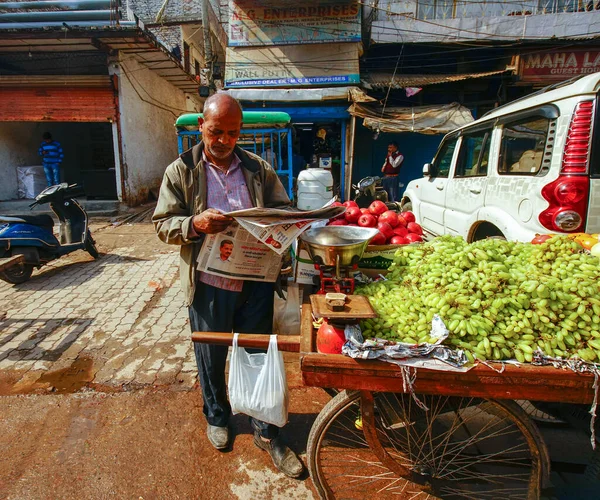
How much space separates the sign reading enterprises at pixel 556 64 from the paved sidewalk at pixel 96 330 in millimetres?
11144

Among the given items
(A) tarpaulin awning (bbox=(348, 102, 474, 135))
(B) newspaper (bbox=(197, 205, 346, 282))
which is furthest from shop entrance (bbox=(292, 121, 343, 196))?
(B) newspaper (bbox=(197, 205, 346, 282))

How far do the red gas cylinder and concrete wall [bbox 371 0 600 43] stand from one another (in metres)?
11.6

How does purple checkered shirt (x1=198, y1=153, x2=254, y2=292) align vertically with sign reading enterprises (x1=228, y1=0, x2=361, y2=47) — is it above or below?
below

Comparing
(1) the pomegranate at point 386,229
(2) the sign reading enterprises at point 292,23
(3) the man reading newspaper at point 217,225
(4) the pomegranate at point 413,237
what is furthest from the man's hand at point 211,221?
(2) the sign reading enterprises at point 292,23

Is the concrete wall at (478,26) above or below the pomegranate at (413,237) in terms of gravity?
above

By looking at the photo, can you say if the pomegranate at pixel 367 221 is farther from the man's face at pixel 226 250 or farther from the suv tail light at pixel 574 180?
the man's face at pixel 226 250

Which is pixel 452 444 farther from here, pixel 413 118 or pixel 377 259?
pixel 413 118

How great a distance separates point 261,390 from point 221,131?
4.56ft

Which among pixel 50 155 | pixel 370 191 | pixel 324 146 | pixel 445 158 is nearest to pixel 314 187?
pixel 445 158

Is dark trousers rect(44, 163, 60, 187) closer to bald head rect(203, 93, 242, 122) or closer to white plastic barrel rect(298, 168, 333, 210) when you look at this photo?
white plastic barrel rect(298, 168, 333, 210)

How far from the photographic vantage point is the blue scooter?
16.5ft

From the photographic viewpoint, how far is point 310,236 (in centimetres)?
216

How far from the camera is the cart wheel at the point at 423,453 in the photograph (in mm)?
1748

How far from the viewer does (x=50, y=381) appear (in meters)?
3.05
